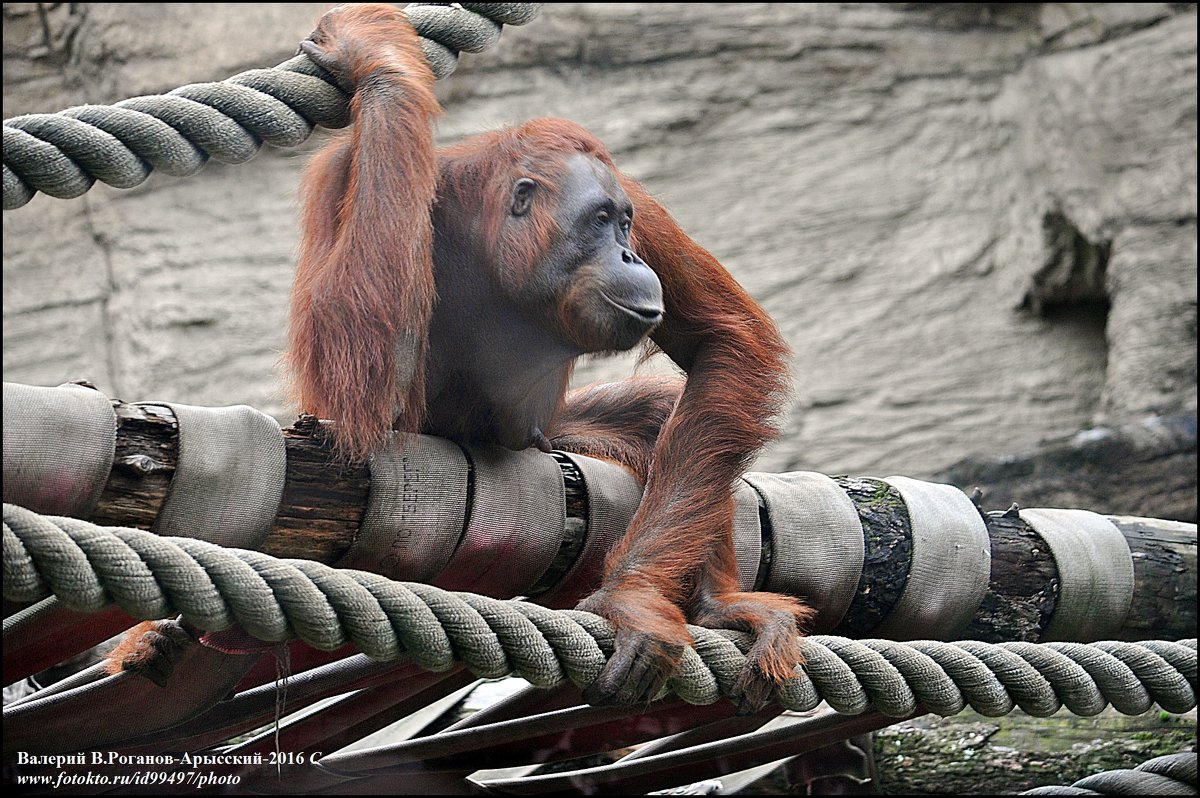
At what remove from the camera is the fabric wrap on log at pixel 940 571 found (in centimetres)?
296

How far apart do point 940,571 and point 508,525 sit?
106 centimetres

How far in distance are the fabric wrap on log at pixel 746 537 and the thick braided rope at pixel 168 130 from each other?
1.18 meters

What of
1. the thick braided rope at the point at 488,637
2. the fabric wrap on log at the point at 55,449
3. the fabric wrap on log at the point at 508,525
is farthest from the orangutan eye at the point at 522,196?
the fabric wrap on log at the point at 55,449

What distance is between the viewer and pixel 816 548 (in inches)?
115

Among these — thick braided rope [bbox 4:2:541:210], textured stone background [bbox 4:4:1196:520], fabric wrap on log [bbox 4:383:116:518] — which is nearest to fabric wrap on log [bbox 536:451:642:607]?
thick braided rope [bbox 4:2:541:210]

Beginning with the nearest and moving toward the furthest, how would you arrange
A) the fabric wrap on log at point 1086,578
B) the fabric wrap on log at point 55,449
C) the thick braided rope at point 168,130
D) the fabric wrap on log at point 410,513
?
the fabric wrap on log at point 55,449 < the thick braided rope at point 168,130 < the fabric wrap on log at point 410,513 < the fabric wrap on log at point 1086,578

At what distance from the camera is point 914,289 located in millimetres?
6926

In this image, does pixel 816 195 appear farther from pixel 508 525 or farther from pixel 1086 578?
pixel 508 525

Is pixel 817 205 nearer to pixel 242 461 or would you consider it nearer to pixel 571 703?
pixel 571 703

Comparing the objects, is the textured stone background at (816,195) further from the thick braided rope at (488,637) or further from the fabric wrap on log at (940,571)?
→ the thick braided rope at (488,637)

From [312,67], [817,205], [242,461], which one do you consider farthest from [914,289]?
[242,461]

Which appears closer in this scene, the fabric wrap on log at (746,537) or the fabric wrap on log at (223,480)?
the fabric wrap on log at (223,480)

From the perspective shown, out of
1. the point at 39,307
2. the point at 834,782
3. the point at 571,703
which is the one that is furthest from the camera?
the point at 39,307

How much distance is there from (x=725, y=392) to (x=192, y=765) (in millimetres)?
1371
